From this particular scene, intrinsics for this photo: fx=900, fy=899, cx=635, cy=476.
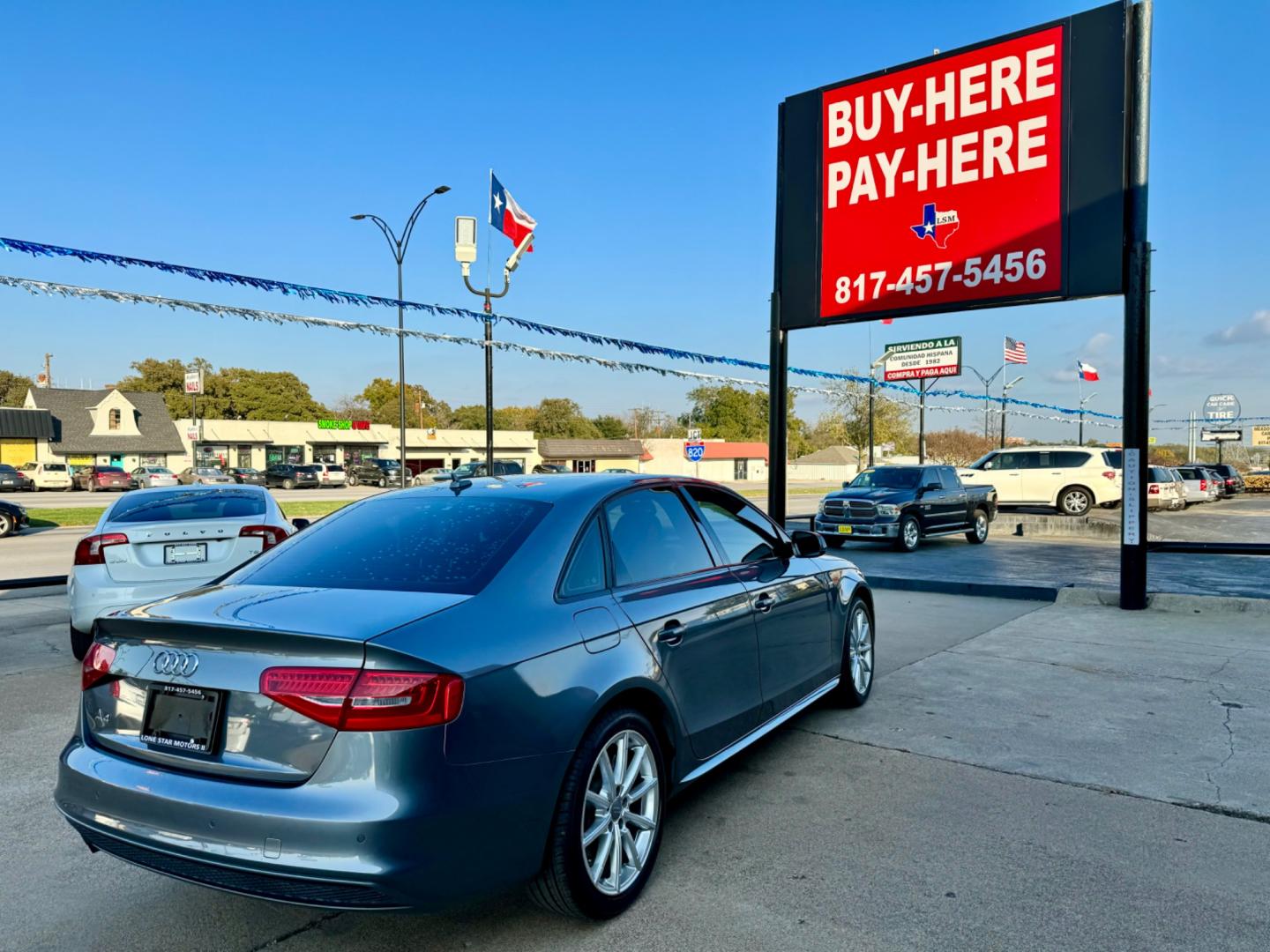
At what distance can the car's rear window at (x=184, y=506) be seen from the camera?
24.5 ft

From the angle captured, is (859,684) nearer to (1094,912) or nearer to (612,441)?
(1094,912)

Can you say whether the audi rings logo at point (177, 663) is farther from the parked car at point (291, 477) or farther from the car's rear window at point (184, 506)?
the parked car at point (291, 477)

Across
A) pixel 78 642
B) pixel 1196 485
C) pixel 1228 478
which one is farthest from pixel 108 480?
pixel 1228 478

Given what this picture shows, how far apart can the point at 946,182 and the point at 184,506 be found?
9139 millimetres

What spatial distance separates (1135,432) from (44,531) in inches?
948

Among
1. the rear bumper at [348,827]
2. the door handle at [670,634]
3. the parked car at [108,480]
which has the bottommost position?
the parked car at [108,480]

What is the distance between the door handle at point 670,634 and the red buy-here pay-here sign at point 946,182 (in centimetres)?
837

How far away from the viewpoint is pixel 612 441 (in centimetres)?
8856

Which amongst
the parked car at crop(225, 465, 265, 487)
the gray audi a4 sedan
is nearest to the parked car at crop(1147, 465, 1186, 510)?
the gray audi a4 sedan

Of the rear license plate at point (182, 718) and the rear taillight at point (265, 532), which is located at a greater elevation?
the rear taillight at point (265, 532)

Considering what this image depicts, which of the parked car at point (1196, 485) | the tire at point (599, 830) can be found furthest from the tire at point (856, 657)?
the parked car at point (1196, 485)

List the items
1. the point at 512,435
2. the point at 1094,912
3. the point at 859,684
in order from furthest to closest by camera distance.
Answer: the point at 512,435 → the point at 859,684 → the point at 1094,912

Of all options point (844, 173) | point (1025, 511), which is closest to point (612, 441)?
point (1025, 511)

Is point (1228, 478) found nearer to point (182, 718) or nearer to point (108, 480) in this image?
point (182, 718)
